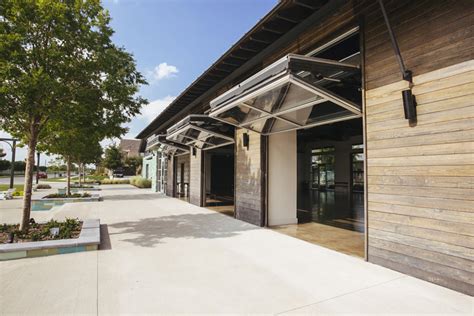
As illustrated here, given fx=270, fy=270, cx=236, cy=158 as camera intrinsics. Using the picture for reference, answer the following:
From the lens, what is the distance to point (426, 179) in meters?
3.43

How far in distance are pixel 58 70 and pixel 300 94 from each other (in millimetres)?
4575

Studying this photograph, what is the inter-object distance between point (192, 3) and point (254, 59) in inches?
114

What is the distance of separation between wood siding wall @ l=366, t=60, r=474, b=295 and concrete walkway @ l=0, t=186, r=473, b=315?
0.99 feet

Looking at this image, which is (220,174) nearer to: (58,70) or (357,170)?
(357,170)

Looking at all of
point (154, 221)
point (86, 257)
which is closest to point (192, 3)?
point (154, 221)

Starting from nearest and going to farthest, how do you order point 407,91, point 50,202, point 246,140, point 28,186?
1. point 407,91
2. point 28,186
3. point 246,140
4. point 50,202

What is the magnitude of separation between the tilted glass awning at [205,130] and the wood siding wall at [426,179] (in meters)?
5.29

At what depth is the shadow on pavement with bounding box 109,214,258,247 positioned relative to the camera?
5.87m

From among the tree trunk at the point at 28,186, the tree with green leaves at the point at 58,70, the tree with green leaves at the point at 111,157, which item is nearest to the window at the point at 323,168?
the tree with green leaves at the point at 58,70

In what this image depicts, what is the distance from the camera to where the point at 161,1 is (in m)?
7.57

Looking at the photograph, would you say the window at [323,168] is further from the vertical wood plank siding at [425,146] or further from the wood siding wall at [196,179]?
the vertical wood plank siding at [425,146]

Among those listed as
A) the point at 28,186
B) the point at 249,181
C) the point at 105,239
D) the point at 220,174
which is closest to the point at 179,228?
the point at 105,239

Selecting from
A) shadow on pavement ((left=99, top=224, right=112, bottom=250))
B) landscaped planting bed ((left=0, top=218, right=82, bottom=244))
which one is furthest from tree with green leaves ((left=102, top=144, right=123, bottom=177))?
landscaped planting bed ((left=0, top=218, right=82, bottom=244))

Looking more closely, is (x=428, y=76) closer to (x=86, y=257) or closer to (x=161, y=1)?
(x=86, y=257)
